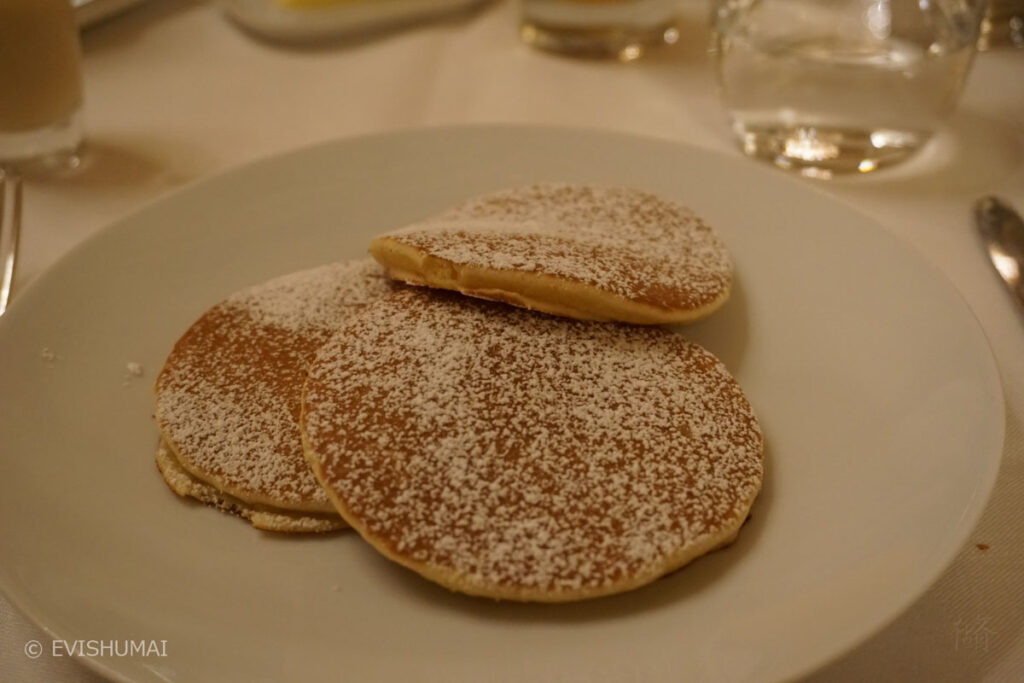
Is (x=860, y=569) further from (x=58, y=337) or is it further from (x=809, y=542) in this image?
(x=58, y=337)

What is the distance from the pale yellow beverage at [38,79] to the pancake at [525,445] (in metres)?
0.90

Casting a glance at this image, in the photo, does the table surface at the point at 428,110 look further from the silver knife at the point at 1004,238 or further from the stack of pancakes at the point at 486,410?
the stack of pancakes at the point at 486,410

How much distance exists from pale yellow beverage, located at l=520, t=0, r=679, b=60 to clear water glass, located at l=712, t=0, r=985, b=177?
35 centimetres

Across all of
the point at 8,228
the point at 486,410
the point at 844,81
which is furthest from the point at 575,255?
the point at 8,228

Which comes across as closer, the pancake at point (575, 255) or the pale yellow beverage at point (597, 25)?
the pancake at point (575, 255)

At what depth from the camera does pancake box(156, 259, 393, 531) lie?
2.93ft

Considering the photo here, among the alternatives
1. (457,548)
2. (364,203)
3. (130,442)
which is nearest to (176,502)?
(130,442)

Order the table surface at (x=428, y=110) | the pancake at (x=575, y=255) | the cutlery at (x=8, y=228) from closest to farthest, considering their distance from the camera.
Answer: the pancake at (x=575, y=255) < the cutlery at (x=8, y=228) < the table surface at (x=428, y=110)

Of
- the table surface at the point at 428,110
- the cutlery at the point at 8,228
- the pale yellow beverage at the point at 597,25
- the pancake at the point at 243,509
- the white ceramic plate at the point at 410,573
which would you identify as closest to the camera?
the white ceramic plate at the point at 410,573

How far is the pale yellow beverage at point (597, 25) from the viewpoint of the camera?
1.96 m

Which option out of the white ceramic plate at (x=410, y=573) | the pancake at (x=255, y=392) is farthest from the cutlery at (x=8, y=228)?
the pancake at (x=255, y=392)

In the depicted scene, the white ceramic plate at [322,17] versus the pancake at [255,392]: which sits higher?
the white ceramic plate at [322,17]

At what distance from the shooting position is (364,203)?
1334 millimetres

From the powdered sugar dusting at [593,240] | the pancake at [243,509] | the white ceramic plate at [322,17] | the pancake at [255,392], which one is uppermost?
the white ceramic plate at [322,17]
